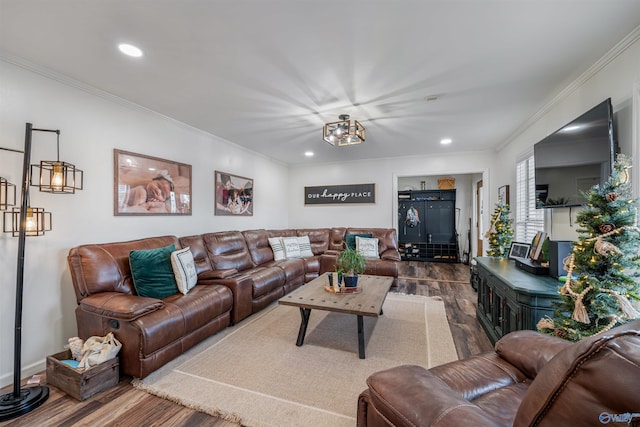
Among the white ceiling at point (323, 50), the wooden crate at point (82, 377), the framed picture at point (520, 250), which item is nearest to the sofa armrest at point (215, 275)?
the wooden crate at point (82, 377)

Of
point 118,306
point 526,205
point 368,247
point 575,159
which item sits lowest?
point 118,306

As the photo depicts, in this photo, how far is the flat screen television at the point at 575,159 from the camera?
6.50 ft

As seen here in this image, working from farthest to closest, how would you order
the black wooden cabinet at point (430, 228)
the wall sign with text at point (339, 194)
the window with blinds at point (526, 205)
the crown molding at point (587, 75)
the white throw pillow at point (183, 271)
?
the black wooden cabinet at point (430, 228), the wall sign with text at point (339, 194), the window with blinds at point (526, 205), the white throw pillow at point (183, 271), the crown molding at point (587, 75)

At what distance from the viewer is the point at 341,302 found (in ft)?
8.11

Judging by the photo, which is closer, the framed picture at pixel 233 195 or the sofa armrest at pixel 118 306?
the sofa armrest at pixel 118 306

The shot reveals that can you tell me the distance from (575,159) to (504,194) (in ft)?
7.24

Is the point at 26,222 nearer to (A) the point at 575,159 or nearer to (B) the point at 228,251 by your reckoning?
(B) the point at 228,251

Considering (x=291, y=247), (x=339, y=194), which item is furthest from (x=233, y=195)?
(x=339, y=194)

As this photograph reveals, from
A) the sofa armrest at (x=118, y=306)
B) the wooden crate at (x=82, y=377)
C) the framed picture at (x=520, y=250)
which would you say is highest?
the framed picture at (x=520, y=250)

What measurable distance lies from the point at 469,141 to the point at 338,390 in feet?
14.4

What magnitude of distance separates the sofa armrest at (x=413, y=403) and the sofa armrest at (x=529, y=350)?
0.62 metres

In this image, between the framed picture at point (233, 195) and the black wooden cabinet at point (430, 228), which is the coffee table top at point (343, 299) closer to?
the framed picture at point (233, 195)

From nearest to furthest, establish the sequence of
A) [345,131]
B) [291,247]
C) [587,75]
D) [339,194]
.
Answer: [587,75]
[345,131]
[291,247]
[339,194]

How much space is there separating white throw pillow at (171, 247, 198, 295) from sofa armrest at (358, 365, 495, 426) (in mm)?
2174
